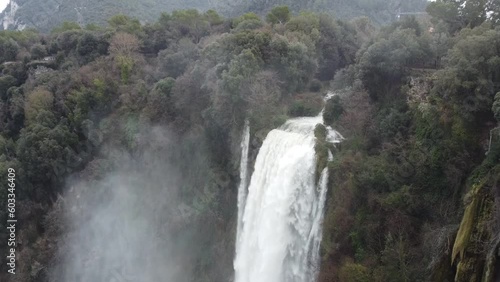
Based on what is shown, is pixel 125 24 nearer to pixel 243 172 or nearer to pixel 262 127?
pixel 262 127

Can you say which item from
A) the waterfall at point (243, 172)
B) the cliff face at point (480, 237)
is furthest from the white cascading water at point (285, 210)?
the cliff face at point (480, 237)

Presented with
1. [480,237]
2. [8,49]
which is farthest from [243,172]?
[8,49]

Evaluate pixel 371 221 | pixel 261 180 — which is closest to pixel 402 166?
pixel 371 221

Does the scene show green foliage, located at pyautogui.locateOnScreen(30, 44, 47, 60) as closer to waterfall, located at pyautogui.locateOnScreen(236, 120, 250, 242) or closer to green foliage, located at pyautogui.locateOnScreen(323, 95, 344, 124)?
waterfall, located at pyautogui.locateOnScreen(236, 120, 250, 242)

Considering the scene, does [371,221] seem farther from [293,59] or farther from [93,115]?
[93,115]

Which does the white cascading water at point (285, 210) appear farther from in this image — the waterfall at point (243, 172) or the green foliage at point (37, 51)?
the green foliage at point (37, 51)

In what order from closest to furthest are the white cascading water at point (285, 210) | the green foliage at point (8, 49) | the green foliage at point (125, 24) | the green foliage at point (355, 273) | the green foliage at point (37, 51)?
1. the green foliage at point (355, 273)
2. the white cascading water at point (285, 210)
3. the green foliage at point (37, 51)
4. the green foliage at point (125, 24)
5. the green foliage at point (8, 49)
